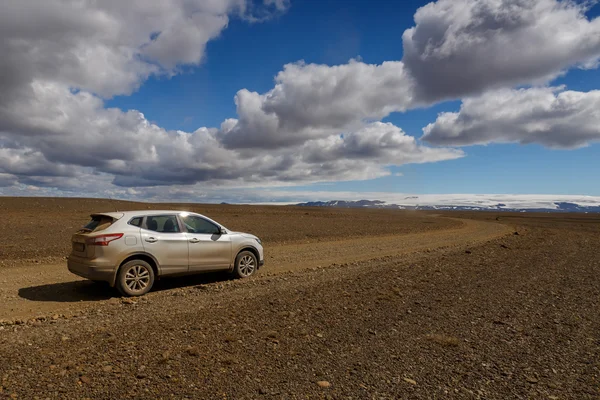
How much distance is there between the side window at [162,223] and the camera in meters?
8.39

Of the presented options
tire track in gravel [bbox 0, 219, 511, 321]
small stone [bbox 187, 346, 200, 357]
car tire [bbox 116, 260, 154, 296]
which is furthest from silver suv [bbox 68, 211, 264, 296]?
small stone [bbox 187, 346, 200, 357]

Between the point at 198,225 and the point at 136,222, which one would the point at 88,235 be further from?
the point at 198,225

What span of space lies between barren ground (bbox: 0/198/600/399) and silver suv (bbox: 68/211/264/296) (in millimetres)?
485

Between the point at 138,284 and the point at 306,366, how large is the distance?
16.3 feet

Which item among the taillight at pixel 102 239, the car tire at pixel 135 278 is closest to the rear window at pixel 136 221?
the taillight at pixel 102 239

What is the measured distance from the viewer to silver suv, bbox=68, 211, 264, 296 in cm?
759

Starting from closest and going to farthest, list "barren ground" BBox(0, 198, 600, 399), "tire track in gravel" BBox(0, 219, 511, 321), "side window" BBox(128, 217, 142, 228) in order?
1. "barren ground" BBox(0, 198, 600, 399)
2. "tire track in gravel" BBox(0, 219, 511, 321)
3. "side window" BBox(128, 217, 142, 228)

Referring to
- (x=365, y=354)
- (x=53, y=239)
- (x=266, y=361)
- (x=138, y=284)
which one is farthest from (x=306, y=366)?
(x=53, y=239)

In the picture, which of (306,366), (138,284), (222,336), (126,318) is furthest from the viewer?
(138,284)

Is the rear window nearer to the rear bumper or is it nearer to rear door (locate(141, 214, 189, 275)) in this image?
rear door (locate(141, 214, 189, 275))

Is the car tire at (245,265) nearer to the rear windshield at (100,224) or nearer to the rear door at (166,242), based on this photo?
the rear door at (166,242)

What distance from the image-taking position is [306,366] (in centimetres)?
432

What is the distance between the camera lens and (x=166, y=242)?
834 cm

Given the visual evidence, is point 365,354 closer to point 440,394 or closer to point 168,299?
point 440,394
